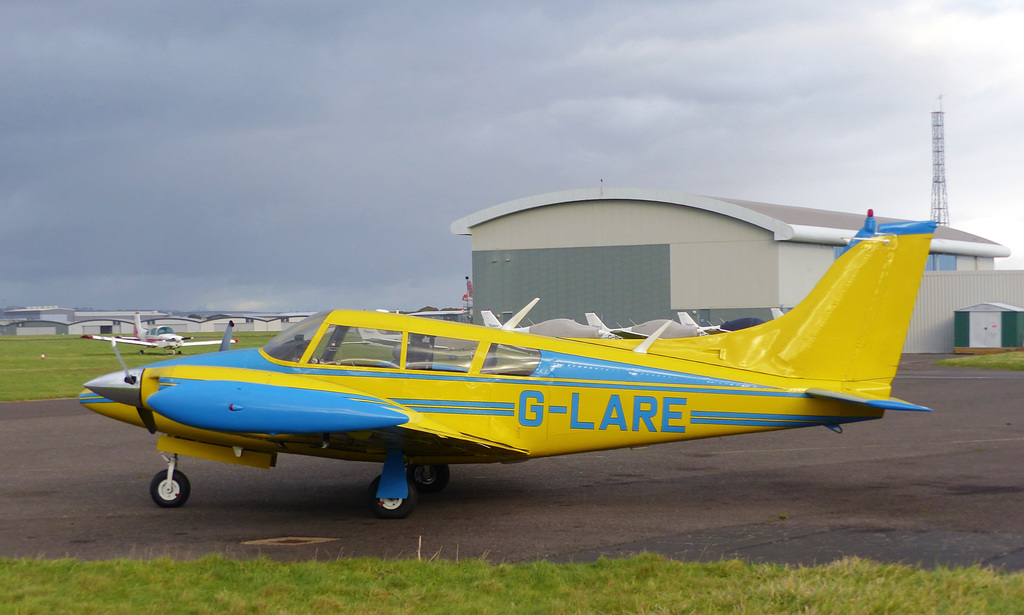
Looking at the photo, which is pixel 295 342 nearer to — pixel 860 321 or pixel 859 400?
pixel 859 400

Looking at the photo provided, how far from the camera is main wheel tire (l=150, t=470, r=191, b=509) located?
30.0ft

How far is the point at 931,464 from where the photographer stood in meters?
11.4

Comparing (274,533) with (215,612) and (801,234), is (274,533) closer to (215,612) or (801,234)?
(215,612)

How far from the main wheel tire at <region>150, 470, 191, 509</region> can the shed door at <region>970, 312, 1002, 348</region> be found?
4160 centimetres

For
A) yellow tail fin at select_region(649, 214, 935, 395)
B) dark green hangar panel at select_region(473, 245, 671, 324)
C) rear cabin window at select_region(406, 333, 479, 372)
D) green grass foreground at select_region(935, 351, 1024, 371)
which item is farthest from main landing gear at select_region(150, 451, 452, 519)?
dark green hangar panel at select_region(473, 245, 671, 324)

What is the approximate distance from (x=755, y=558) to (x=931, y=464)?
5.82 metres

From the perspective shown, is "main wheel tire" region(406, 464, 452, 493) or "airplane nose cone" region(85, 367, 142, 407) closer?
"airplane nose cone" region(85, 367, 142, 407)

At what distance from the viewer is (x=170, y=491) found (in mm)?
9195

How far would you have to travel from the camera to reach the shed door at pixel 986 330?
1609 inches

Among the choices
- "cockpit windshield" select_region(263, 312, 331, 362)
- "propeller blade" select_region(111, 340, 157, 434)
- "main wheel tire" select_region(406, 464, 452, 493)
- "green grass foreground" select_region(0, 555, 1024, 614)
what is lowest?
"main wheel tire" select_region(406, 464, 452, 493)

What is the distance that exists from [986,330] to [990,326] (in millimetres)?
267

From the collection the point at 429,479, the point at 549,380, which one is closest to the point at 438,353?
the point at 549,380

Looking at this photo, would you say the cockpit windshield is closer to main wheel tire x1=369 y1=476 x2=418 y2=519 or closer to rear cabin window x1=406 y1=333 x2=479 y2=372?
rear cabin window x1=406 y1=333 x2=479 y2=372

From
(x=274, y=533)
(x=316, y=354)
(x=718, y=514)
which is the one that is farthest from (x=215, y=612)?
(x=718, y=514)
